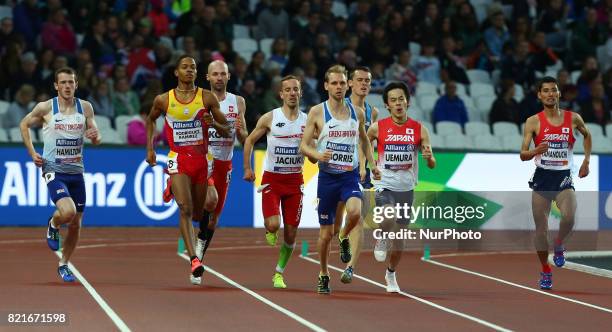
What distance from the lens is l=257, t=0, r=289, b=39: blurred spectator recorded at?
2611 cm

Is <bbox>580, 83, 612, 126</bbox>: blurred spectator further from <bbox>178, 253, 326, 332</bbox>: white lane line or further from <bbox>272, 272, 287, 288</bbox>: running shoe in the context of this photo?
<bbox>272, 272, 287, 288</bbox>: running shoe

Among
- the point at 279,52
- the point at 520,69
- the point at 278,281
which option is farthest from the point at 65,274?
the point at 520,69

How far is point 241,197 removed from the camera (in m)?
23.2

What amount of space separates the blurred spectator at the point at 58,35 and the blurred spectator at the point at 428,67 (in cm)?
648

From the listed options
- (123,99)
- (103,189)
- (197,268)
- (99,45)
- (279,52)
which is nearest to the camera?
(197,268)

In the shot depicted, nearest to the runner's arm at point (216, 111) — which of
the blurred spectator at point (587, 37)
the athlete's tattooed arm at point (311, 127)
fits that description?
the athlete's tattooed arm at point (311, 127)

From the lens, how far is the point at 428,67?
87.1ft

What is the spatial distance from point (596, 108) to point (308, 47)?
5593 mm

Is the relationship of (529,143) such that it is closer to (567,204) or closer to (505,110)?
(567,204)

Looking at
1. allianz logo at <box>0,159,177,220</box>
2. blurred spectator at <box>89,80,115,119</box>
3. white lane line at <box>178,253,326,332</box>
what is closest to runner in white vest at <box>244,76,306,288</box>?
white lane line at <box>178,253,326,332</box>

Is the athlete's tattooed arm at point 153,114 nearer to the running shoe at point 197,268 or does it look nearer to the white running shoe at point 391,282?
the running shoe at point 197,268

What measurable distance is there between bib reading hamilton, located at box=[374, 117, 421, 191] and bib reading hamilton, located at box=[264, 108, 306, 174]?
85 centimetres

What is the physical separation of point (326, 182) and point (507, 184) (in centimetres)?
999

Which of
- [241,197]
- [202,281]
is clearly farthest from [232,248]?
[202,281]
